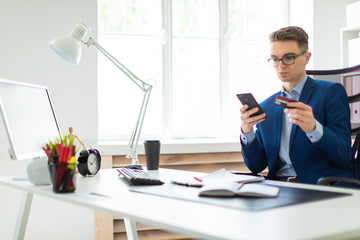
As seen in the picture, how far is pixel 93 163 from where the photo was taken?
200 cm

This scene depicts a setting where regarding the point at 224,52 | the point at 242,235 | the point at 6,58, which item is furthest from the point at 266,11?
the point at 242,235

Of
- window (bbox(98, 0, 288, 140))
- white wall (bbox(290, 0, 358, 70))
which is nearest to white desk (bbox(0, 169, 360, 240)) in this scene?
window (bbox(98, 0, 288, 140))

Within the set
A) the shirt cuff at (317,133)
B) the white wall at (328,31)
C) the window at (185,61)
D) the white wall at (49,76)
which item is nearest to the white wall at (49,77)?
the white wall at (49,76)

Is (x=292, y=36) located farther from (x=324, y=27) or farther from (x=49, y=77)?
(x=324, y=27)

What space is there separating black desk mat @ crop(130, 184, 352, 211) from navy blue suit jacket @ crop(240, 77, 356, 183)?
48 centimetres

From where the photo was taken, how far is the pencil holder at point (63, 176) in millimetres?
1468

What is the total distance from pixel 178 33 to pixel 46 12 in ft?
3.70

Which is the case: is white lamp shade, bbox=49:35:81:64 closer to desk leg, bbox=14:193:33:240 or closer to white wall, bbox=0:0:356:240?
desk leg, bbox=14:193:33:240

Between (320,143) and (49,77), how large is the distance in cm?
199

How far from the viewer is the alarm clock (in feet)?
6.37

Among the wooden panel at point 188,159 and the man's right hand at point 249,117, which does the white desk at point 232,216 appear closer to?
the man's right hand at point 249,117

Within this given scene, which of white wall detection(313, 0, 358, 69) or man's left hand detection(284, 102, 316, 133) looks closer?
man's left hand detection(284, 102, 316, 133)

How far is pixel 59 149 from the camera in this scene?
1482 millimetres

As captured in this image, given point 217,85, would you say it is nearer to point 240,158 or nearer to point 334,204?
point 240,158
